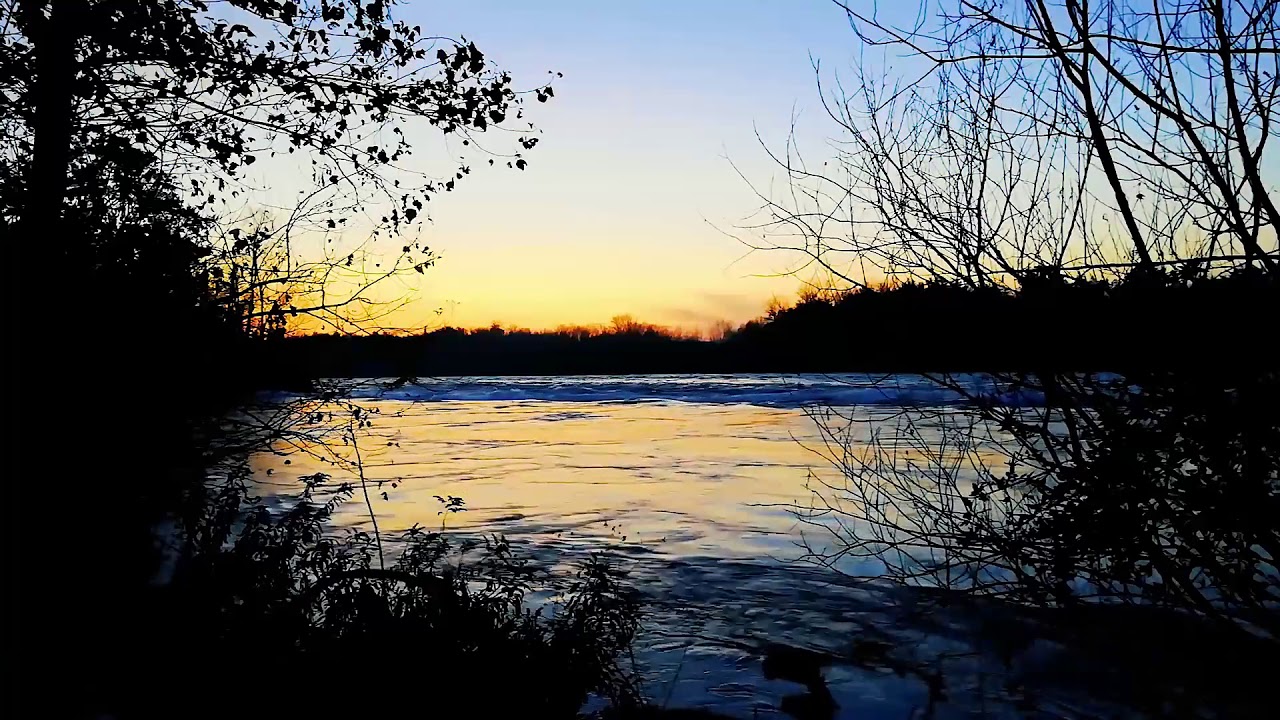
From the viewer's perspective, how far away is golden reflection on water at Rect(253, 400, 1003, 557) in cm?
1129

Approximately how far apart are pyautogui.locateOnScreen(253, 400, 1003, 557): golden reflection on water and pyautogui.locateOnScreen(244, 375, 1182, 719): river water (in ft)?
0.18

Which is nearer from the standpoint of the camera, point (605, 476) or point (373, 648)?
point (373, 648)

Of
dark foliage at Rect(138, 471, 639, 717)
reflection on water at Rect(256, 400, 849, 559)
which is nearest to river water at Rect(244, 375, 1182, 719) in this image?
reflection on water at Rect(256, 400, 849, 559)

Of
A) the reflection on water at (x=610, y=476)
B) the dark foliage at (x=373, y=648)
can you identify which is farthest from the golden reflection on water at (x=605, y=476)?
the dark foliage at (x=373, y=648)

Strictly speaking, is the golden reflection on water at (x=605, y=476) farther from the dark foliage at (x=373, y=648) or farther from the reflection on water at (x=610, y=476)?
the dark foliage at (x=373, y=648)

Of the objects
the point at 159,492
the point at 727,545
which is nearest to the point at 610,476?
the point at 727,545

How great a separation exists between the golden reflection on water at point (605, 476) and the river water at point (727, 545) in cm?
5

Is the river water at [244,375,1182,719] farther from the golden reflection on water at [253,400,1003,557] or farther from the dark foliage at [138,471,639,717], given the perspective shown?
the dark foliage at [138,471,639,717]

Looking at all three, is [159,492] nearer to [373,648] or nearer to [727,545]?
[373,648]

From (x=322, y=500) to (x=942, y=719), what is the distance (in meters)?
9.81

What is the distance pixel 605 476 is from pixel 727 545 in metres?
6.02

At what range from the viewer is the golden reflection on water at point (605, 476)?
444 inches

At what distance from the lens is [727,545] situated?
34.0 ft

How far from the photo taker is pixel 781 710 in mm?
5703
